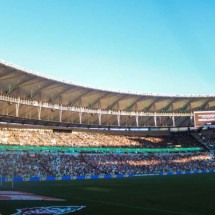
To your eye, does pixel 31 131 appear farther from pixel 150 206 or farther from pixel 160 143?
pixel 150 206

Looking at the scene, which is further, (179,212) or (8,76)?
(8,76)

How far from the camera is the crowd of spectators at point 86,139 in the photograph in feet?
215

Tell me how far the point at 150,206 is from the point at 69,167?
130ft

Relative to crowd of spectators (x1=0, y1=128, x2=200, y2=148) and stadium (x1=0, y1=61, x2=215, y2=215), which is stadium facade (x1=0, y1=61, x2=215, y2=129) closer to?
stadium (x1=0, y1=61, x2=215, y2=215)

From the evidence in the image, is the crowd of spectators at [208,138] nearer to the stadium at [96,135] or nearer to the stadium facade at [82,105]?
the stadium at [96,135]

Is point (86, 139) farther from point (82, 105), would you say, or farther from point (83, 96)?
point (83, 96)

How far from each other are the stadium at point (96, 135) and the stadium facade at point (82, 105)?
14cm

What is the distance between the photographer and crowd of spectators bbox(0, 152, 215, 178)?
2136 inches

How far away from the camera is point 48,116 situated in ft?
240

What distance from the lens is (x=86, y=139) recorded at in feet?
247

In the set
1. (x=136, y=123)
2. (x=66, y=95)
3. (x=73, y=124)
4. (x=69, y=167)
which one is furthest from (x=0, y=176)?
(x=136, y=123)

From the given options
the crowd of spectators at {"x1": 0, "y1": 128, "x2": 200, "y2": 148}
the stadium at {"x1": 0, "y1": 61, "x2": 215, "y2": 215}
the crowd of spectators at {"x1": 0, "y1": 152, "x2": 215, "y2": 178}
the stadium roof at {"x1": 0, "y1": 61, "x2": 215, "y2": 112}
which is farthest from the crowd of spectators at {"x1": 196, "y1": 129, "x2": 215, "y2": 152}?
the stadium roof at {"x1": 0, "y1": 61, "x2": 215, "y2": 112}

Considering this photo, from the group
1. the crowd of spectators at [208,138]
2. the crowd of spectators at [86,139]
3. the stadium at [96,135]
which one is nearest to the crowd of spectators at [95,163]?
the stadium at [96,135]

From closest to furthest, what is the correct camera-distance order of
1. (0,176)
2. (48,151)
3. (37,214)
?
(37,214) < (0,176) < (48,151)
